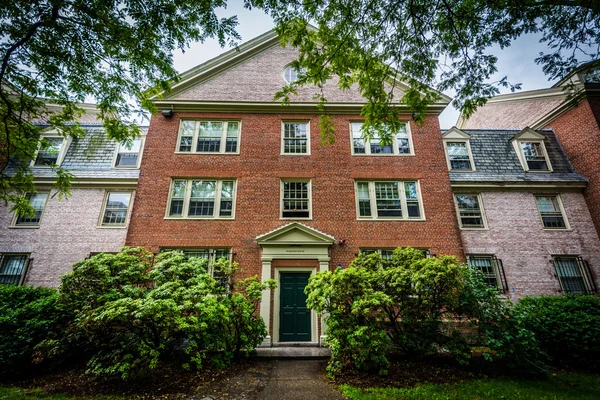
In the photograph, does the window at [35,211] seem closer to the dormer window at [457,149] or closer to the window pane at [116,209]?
the window pane at [116,209]

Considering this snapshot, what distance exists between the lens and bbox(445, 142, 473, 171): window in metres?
12.8

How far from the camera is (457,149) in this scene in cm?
1318

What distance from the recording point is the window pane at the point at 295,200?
10891mm

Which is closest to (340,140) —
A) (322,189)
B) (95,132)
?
(322,189)

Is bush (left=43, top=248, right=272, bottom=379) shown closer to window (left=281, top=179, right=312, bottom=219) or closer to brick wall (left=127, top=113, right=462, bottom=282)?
brick wall (left=127, top=113, right=462, bottom=282)

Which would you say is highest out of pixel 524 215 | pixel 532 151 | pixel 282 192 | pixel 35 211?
pixel 532 151

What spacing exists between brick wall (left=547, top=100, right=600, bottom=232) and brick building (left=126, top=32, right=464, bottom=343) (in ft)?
21.4

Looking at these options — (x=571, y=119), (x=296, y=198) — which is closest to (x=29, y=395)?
(x=296, y=198)

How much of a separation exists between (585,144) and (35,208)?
977 inches

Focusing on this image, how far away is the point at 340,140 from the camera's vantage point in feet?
39.0

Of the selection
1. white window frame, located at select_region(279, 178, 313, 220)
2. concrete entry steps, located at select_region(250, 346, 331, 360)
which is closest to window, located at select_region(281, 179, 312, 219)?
white window frame, located at select_region(279, 178, 313, 220)

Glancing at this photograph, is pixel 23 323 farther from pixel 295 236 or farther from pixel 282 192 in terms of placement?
pixel 282 192

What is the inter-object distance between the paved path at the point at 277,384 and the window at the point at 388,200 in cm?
597

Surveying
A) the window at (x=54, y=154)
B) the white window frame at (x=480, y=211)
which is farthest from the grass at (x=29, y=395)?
the white window frame at (x=480, y=211)
